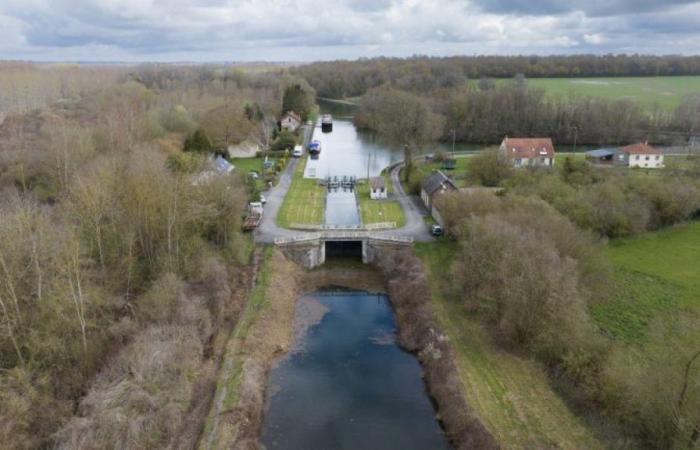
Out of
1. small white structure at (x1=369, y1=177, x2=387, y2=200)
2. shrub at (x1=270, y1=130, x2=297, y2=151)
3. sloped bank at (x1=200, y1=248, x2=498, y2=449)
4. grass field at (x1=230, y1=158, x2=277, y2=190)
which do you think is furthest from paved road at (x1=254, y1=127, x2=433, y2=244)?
shrub at (x1=270, y1=130, x2=297, y2=151)

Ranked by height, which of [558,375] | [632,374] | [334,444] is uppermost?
[632,374]

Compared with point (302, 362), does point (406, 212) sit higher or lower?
higher

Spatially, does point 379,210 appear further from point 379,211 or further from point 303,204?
Answer: point 303,204

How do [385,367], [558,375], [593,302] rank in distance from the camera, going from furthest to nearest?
[593,302] → [385,367] → [558,375]

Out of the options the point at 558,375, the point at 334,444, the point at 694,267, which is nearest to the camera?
the point at 334,444

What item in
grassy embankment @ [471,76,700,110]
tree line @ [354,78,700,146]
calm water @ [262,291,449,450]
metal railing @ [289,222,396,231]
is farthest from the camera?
grassy embankment @ [471,76,700,110]

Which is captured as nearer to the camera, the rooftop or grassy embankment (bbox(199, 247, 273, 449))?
grassy embankment (bbox(199, 247, 273, 449))

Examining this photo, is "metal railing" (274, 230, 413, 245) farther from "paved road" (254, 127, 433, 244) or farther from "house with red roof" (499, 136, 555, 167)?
"house with red roof" (499, 136, 555, 167)

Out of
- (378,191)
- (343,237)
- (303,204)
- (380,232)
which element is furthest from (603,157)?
(343,237)

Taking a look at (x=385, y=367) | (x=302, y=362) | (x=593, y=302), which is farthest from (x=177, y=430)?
(x=593, y=302)

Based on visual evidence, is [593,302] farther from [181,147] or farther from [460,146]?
[460,146]
